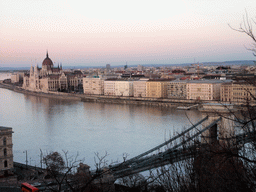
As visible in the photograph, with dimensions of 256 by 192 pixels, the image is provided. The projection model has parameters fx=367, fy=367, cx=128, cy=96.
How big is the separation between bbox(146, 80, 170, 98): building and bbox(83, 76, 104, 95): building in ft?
9.93

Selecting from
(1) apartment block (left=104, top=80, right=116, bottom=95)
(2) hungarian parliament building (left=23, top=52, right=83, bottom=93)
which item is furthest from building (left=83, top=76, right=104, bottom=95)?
(2) hungarian parliament building (left=23, top=52, right=83, bottom=93)

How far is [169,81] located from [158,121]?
6238mm

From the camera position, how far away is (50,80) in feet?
64.7

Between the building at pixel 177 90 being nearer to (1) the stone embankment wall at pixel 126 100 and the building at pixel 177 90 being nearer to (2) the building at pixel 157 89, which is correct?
(2) the building at pixel 157 89

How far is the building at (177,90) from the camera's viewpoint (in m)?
13.2

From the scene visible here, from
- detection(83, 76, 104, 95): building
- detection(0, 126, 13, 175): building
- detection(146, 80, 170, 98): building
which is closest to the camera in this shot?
detection(0, 126, 13, 175): building

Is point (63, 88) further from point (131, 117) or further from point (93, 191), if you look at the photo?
point (93, 191)

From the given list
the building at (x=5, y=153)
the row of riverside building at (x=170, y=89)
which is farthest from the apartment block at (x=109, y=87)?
the building at (x=5, y=153)

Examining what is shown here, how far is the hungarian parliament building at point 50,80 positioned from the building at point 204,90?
8360 mm

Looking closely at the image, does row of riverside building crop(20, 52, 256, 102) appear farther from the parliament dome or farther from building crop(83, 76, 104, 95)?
the parliament dome

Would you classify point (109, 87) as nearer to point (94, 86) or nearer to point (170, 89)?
point (94, 86)

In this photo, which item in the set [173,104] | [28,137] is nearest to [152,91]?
[173,104]

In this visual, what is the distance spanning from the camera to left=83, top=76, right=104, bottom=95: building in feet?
54.2

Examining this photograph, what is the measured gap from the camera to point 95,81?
1680cm
